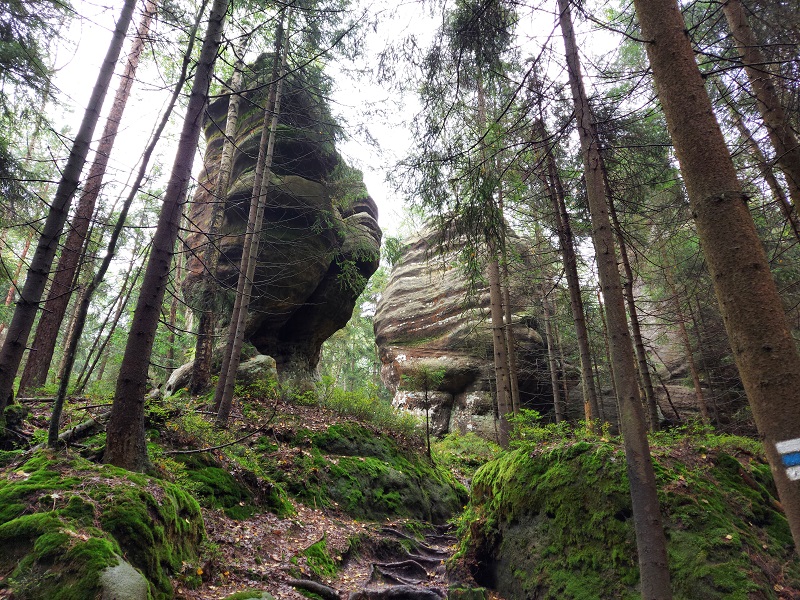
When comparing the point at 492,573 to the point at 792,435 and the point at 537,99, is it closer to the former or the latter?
the point at 792,435

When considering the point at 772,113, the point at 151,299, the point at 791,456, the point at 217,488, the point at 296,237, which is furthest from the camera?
the point at 296,237

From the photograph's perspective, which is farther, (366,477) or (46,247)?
(366,477)

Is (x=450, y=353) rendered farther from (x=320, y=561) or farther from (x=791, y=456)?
(x=791, y=456)

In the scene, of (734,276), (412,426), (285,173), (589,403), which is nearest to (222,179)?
Answer: (285,173)

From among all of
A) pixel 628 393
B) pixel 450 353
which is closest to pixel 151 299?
pixel 628 393

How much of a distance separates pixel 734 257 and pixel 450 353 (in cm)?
1965

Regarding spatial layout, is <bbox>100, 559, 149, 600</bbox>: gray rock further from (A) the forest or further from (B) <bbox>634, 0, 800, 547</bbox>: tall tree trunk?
(B) <bbox>634, 0, 800, 547</bbox>: tall tree trunk

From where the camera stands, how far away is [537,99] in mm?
5582

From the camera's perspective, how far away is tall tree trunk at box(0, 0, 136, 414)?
4762mm

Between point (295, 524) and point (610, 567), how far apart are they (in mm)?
4533

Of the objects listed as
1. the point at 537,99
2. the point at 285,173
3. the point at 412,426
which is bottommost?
the point at 412,426

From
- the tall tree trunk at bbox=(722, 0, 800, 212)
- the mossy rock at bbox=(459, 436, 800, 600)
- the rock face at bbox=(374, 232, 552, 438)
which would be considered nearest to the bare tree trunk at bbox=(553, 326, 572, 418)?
the rock face at bbox=(374, 232, 552, 438)

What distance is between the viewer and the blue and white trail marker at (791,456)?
89.4 inches

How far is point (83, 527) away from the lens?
3.03 m
